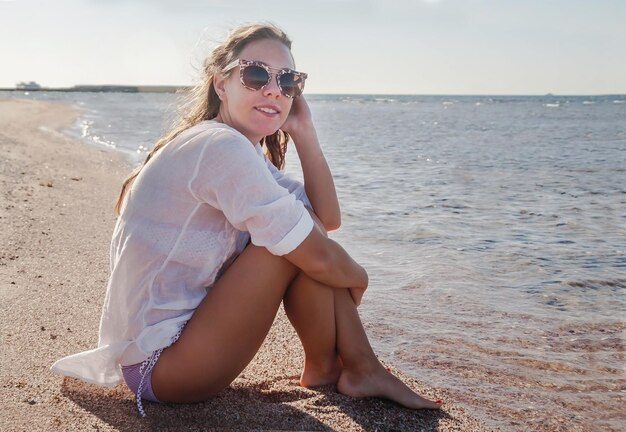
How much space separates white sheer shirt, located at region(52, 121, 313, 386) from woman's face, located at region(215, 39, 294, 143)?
0.89 feet

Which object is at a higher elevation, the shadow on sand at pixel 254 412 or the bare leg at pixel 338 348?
the bare leg at pixel 338 348

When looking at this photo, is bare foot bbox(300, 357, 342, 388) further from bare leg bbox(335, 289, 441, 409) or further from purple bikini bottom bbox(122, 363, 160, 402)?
purple bikini bottom bbox(122, 363, 160, 402)

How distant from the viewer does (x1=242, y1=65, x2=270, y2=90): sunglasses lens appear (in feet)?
9.18

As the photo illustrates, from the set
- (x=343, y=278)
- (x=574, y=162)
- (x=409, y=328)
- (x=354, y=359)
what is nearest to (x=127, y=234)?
(x=343, y=278)

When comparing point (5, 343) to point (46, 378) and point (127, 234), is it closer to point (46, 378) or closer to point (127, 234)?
point (46, 378)

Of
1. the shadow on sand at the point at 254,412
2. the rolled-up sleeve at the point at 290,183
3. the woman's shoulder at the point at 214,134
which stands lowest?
the shadow on sand at the point at 254,412

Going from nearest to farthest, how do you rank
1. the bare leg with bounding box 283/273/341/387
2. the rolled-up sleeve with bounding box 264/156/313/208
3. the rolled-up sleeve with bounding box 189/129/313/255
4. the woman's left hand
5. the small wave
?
the rolled-up sleeve with bounding box 189/129/313/255, the bare leg with bounding box 283/273/341/387, the rolled-up sleeve with bounding box 264/156/313/208, the woman's left hand, the small wave

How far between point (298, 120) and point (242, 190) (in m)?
1.17

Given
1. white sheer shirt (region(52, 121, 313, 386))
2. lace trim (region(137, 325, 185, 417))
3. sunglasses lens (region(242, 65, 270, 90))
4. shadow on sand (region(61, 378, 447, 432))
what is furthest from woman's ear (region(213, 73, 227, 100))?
shadow on sand (region(61, 378, 447, 432))

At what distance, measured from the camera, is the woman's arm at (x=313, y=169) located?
11.1 feet

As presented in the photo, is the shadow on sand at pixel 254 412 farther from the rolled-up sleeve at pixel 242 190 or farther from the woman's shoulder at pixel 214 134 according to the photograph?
the woman's shoulder at pixel 214 134

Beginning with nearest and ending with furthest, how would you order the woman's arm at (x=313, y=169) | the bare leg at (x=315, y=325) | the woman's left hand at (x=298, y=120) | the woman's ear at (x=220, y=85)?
1. the bare leg at (x=315, y=325)
2. the woman's ear at (x=220, y=85)
3. the woman's arm at (x=313, y=169)
4. the woman's left hand at (x=298, y=120)

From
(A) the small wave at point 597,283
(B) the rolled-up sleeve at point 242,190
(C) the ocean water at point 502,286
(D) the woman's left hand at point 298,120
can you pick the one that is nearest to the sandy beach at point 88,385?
(C) the ocean water at point 502,286

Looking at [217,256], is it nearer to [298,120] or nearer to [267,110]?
[267,110]
